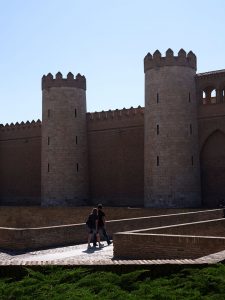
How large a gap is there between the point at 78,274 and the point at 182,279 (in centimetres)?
114

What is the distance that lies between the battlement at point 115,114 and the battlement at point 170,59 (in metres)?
2.76

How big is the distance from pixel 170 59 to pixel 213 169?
535 centimetres

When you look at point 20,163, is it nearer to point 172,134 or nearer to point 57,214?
point 172,134

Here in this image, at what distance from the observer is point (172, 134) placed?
2205 centimetres

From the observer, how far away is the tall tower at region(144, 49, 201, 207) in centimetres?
2180

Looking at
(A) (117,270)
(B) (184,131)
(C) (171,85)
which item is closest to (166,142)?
(B) (184,131)

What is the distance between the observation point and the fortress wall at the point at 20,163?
2883cm

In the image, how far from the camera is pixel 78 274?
5453 millimetres

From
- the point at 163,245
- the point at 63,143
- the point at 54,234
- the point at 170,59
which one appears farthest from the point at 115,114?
the point at 163,245

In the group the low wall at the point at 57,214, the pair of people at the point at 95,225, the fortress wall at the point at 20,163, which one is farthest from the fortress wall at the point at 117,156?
the pair of people at the point at 95,225

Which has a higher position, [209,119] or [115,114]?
[115,114]

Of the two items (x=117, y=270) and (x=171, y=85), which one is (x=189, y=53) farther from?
(x=117, y=270)

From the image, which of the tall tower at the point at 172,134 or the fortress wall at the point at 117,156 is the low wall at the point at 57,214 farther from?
the fortress wall at the point at 117,156

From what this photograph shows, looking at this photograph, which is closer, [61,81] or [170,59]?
[170,59]
